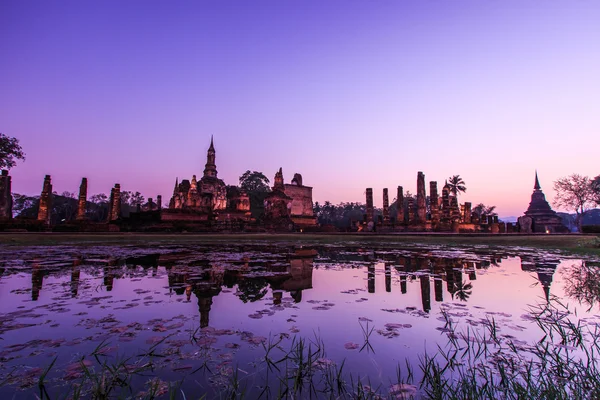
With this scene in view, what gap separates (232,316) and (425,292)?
362cm

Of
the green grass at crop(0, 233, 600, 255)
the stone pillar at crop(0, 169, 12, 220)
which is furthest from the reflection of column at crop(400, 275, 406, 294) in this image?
the stone pillar at crop(0, 169, 12, 220)

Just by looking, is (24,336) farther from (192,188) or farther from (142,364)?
(192,188)

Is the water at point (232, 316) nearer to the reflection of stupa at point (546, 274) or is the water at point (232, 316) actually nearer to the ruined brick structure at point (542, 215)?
the reflection of stupa at point (546, 274)

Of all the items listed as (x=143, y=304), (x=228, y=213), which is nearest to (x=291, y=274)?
(x=143, y=304)

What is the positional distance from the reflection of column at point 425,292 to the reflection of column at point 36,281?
6.20 metres

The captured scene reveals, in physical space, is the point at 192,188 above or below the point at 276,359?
above

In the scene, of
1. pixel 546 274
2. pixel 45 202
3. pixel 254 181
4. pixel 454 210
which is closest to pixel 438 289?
pixel 546 274

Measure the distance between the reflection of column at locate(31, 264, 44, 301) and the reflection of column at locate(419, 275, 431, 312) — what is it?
20.3 feet

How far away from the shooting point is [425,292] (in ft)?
18.4

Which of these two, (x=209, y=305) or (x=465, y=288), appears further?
(x=465, y=288)

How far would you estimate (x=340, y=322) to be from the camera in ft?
12.9

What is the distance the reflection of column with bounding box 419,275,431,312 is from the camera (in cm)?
470

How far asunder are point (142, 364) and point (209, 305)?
1.99 metres

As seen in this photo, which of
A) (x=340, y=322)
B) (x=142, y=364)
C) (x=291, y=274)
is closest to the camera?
(x=142, y=364)
